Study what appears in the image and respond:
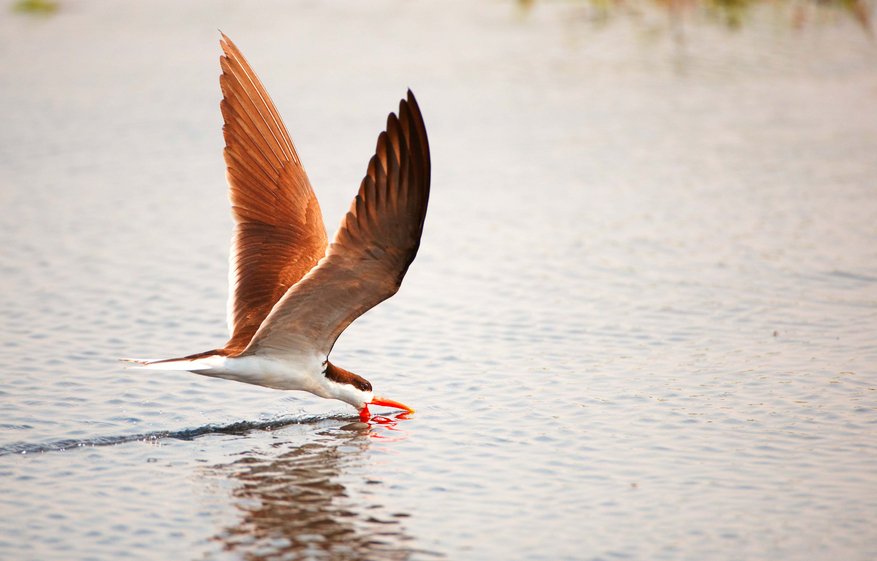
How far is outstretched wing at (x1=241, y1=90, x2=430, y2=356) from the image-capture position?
5.38 meters

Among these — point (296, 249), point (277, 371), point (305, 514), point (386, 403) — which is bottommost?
point (305, 514)

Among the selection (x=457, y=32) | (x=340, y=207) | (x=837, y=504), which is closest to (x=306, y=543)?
(x=837, y=504)

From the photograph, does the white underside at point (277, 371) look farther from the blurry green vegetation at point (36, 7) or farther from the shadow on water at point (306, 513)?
the blurry green vegetation at point (36, 7)

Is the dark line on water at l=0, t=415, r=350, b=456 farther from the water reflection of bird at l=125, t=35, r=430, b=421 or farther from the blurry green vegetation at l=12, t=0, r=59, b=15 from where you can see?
the blurry green vegetation at l=12, t=0, r=59, b=15

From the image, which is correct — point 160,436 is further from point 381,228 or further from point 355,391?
point 381,228

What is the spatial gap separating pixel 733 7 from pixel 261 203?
79.4ft

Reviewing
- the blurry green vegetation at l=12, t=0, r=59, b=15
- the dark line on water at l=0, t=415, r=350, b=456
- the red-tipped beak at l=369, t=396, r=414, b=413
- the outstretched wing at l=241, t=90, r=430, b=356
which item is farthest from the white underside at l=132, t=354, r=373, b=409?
the blurry green vegetation at l=12, t=0, r=59, b=15

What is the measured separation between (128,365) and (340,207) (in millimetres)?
5254

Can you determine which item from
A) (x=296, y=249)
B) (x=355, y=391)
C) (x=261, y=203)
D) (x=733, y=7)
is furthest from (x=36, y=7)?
(x=355, y=391)

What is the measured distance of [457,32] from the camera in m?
25.7

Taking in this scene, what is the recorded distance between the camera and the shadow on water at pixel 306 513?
5.04 meters

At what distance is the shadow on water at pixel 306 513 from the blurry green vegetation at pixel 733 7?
74.2ft

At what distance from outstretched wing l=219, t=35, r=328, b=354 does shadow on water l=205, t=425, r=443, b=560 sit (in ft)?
3.48

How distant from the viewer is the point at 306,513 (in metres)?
5.45
